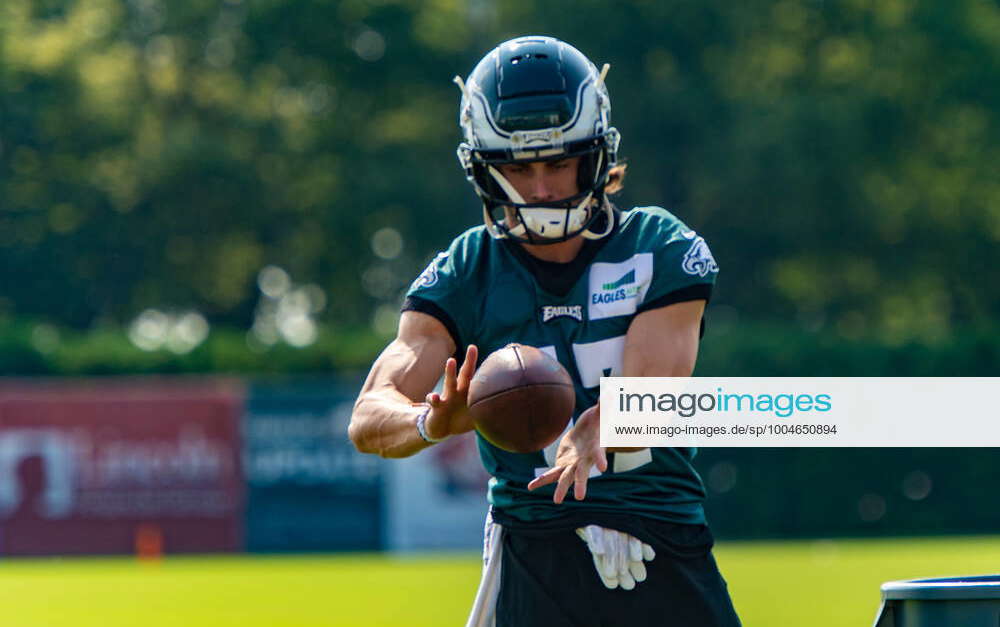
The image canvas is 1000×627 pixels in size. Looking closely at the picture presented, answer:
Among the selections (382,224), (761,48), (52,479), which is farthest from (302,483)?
(761,48)

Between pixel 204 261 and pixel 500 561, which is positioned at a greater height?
pixel 204 261

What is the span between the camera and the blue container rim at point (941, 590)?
13.1ft

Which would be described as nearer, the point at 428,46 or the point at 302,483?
the point at 302,483

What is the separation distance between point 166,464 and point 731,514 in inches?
310

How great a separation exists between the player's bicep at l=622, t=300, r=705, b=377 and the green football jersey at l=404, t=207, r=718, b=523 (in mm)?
34

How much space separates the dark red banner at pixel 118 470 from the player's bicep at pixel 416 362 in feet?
59.9

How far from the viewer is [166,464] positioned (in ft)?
74.3

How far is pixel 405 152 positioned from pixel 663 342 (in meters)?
35.1

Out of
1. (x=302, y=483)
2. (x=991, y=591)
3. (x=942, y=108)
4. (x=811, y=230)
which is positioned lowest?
(x=991, y=591)

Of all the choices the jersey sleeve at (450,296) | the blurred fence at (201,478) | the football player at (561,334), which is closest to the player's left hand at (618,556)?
the football player at (561,334)

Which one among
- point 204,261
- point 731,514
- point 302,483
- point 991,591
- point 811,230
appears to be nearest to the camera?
point 991,591

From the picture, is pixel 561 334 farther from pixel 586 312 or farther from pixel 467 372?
pixel 467 372

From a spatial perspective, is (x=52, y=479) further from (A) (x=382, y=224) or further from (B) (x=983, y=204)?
(B) (x=983, y=204)

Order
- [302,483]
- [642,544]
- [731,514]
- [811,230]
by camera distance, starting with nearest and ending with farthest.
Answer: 1. [642,544]
2. [302,483]
3. [731,514]
4. [811,230]
